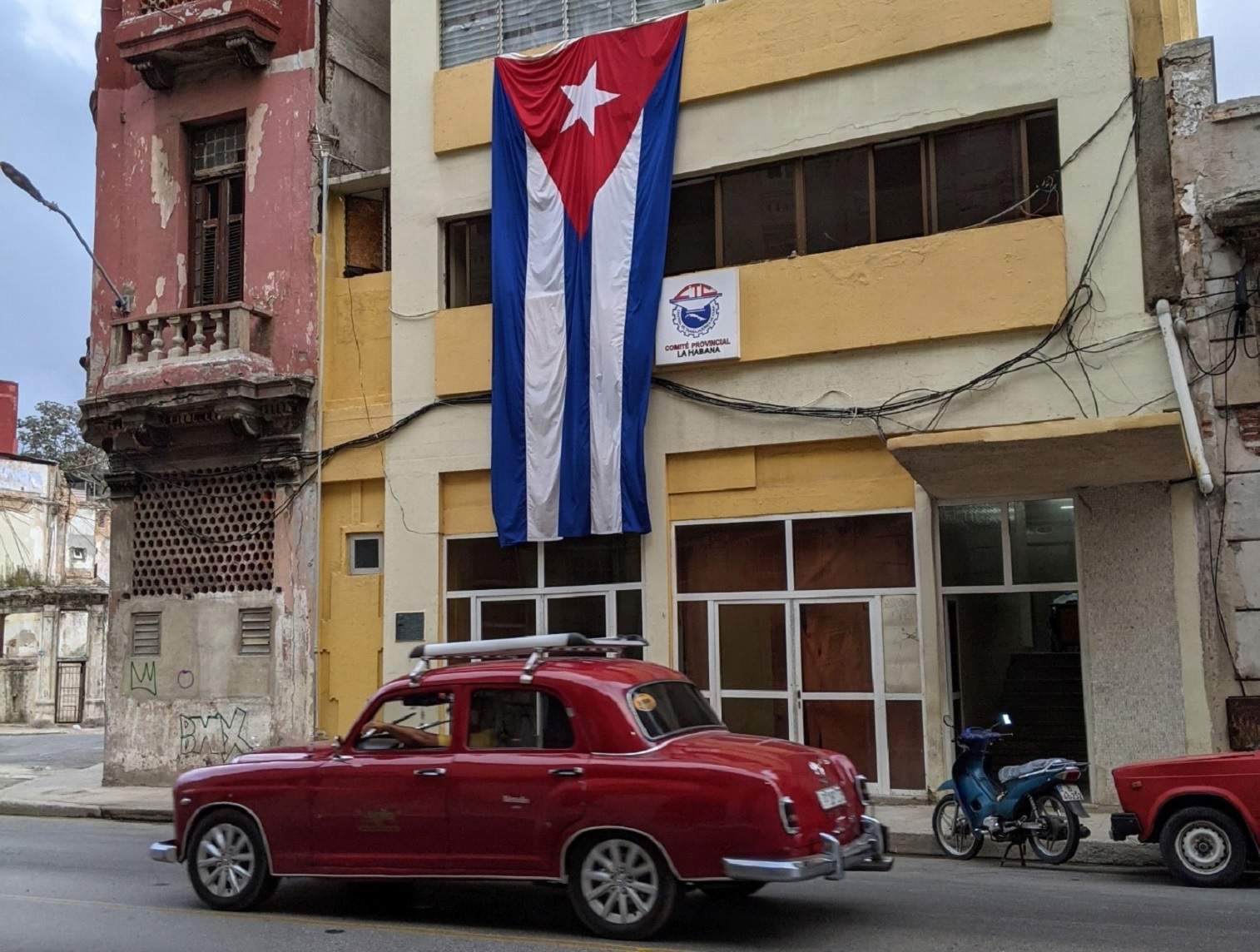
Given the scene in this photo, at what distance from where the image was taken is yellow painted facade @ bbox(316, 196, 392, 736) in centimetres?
1841

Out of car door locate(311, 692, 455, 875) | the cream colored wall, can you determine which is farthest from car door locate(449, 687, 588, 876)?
the cream colored wall

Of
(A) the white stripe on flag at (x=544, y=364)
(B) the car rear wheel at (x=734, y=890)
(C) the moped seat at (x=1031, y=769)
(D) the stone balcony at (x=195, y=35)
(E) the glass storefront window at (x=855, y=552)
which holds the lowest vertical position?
(B) the car rear wheel at (x=734, y=890)

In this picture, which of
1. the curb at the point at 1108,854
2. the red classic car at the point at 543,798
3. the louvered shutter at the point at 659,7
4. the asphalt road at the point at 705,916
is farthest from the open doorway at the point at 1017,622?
the louvered shutter at the point at 659,7

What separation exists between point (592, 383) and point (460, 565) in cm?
319

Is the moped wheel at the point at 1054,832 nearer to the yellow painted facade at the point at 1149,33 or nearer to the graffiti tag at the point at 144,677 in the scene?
the yellow painted facade at the point at 1149,33

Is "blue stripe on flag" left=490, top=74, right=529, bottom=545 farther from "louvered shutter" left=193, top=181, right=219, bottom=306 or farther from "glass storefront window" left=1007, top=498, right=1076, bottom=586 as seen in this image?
"glass storefront window" left=1007, top=498, right=1076, bottom=586

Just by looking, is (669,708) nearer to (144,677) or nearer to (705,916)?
(705,916)

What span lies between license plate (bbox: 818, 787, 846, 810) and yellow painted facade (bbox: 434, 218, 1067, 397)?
768cm

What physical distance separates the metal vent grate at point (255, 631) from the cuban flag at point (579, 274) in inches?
166

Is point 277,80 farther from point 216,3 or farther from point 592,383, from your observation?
point 592,383

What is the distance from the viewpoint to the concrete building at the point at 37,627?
37.3 m

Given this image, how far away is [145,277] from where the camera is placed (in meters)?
20.7

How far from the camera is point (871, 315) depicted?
50.1 feet

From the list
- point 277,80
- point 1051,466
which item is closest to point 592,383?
point 1051,466
